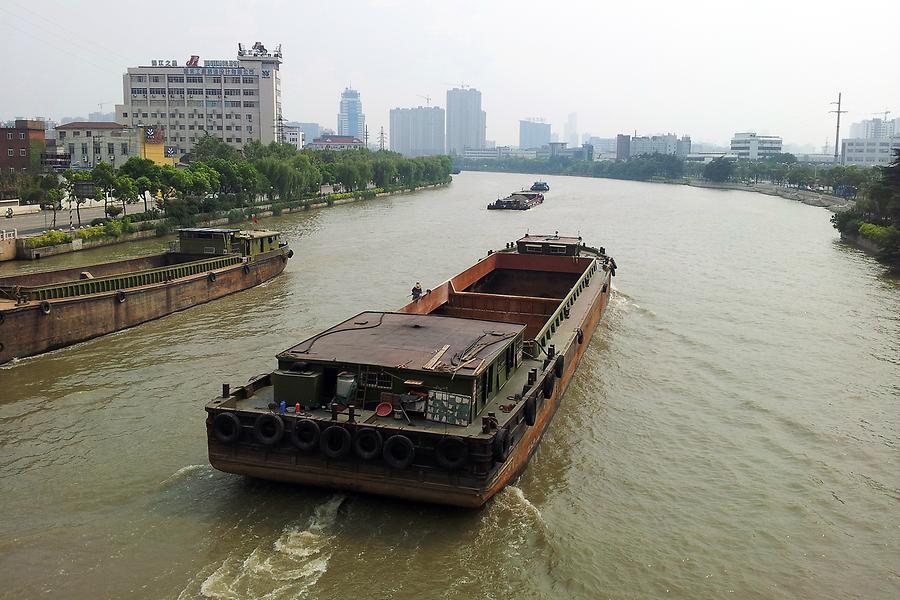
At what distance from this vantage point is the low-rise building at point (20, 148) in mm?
67125

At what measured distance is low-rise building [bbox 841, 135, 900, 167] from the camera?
174 metres

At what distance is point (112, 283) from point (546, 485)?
15.4 meters

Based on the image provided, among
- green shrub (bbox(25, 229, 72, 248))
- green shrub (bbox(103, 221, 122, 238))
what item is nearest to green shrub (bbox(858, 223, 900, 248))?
green shrub (bbox(103, 221, 122, 238))

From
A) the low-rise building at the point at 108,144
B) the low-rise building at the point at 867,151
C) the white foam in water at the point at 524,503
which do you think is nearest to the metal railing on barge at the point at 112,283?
the white foam in water at the point at 524,503

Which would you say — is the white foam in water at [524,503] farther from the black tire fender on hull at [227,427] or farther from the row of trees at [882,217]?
the row of trees at [882,217]

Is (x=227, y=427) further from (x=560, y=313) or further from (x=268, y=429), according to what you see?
(x=560, y=313)

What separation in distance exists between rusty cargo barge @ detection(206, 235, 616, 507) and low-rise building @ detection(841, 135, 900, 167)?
18496cm

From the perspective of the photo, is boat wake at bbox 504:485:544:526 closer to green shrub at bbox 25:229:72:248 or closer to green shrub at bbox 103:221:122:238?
green shrub at bbox 25:229:72:248

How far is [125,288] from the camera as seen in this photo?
22.8 metres

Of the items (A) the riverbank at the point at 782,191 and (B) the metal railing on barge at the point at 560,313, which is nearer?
(B) the metal railing on barge at the point at 560,313

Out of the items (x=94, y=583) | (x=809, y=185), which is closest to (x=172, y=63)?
(x=809, y=185)

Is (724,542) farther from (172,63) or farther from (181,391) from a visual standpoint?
(172,63)

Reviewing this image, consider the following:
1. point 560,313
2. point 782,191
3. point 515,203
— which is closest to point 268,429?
point 560,313

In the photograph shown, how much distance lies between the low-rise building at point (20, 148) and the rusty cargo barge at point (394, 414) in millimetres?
64930
